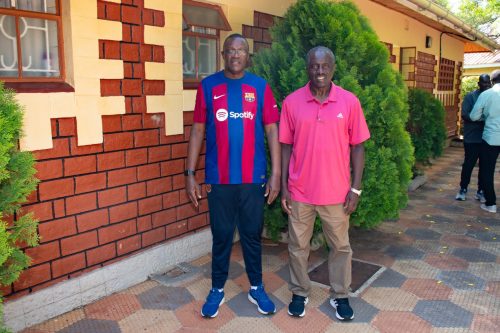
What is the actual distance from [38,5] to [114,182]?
1.38m

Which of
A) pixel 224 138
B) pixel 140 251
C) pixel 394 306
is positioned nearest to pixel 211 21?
pixel 224 138

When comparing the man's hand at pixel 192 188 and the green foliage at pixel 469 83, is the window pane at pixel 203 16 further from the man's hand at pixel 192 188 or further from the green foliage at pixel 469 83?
the green foliage at pixel 469 83

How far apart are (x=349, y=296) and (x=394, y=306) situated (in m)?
0.35

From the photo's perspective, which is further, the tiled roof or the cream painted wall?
the tiled roof

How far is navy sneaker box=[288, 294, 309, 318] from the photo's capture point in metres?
3.27

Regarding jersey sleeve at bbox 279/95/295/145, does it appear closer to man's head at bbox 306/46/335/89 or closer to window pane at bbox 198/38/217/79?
man's head at bbox 306/46/335/89

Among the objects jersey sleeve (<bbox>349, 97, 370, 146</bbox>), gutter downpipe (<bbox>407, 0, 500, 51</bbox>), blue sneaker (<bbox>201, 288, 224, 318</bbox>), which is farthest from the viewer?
gutter downpipe (<bbox>407, 0, 500, 51</bbox>)

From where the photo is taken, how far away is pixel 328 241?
324 cm

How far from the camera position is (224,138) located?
3088 mm

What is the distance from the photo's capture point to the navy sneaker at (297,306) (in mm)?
3271

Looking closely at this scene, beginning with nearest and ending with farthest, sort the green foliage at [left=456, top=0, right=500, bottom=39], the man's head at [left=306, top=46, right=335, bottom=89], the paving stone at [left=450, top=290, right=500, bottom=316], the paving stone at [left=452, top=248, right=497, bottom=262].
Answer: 1. the man's head at [left=306, top=46, right=335, bottom=89]
2. the paving stone at [left=450, top=290, right=500, bottom=316]
3. the paving stone at [left=452, top=248, right=497, bottom=262]
4. the green foliage at [left=456, top=0, right=500, bottom=39]

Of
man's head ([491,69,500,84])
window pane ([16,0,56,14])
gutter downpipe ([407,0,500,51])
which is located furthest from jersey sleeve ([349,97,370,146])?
gutter downpipe ([407,0,500,51])

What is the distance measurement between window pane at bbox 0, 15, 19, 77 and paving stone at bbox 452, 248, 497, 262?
14.1ft

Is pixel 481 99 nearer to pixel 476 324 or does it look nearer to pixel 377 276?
pixel 377 276
